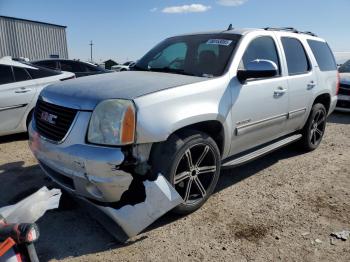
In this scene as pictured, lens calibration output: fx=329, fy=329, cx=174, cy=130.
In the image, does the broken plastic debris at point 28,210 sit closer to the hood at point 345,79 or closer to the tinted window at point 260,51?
the tinted window at point 260,51

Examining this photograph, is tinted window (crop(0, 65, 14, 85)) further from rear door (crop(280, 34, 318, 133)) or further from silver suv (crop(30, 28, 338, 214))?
rear door (crop(280, 34, 318, 133))

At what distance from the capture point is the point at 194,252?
2.69 meters

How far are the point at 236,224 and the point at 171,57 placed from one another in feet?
7.03

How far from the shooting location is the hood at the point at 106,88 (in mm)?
2705

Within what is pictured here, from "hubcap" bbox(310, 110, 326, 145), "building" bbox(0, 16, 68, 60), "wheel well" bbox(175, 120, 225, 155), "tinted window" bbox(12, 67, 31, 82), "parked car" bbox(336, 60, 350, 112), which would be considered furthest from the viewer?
"building" bbox(0, 16, 68, 60)

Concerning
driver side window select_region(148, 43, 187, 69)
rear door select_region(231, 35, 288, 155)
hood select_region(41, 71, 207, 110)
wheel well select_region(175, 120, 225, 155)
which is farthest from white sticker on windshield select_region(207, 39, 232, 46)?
wheel well select_region(175, 120, 225, 155)

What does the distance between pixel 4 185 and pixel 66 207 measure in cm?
103

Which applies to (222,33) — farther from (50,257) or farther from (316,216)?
(50,257)

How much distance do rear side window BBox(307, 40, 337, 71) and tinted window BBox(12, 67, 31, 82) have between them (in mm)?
4700

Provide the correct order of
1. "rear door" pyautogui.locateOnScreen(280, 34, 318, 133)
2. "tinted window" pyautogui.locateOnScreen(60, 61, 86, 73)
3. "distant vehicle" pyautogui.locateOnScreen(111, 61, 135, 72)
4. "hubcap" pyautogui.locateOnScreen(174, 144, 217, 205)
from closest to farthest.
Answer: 1. "hubcap" pyautogui.locateOnScreen(174, 144, 217, 205)
2. "rear door" pyautogui.locateOnScreen(280, 34, 318, 133)
3. "distant vehicle" pyautogui.locateOnScreen(111, 61, 135, 72)
4. "tinted window" pyautogui.locateOnScreen(60, 61, 86, 73)

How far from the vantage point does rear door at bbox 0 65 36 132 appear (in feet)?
17.4

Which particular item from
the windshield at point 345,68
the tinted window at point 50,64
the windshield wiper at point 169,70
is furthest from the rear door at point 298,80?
the tinted window at point 50,64

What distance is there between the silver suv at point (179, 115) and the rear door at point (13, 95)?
228 centimetres

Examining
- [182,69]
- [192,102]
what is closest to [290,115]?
[182,69]
